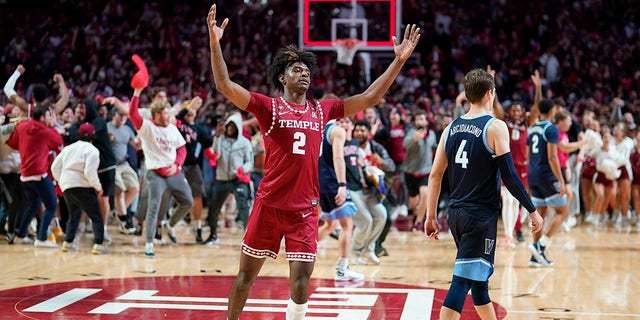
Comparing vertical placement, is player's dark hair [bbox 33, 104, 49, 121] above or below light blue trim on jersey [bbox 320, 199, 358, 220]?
above

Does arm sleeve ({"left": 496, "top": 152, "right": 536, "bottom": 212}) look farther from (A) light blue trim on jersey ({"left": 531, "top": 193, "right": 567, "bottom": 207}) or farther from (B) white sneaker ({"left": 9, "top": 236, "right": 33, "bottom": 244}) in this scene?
(B) white sneaker ({"left": 9, "top": 236, "right": 33, "bottom": 244})

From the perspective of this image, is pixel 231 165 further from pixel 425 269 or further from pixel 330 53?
pixel 330 53

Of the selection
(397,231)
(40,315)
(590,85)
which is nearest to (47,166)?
(40,315)

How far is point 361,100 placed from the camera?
577 cm

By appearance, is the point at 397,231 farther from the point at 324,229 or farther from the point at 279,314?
the point at 279,314

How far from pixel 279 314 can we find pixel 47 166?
5.42 meters

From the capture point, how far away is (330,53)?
75.0ft

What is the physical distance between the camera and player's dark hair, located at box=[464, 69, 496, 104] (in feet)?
18.1

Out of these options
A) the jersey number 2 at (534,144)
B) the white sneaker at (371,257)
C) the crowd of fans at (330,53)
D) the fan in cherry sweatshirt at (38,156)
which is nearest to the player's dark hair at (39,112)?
the fan in cherry sweatshirt at (38,156)

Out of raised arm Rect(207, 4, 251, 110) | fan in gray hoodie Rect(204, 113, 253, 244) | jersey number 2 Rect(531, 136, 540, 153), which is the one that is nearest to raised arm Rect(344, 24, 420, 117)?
raised arm Rect(207, 4, 251, 110)

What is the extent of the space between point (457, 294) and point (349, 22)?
1273 cm

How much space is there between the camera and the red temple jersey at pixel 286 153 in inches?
217

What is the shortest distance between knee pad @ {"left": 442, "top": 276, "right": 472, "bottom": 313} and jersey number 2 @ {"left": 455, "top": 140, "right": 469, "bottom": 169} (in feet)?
2.37

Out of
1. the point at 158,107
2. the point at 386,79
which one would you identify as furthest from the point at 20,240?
the point at 386,79
